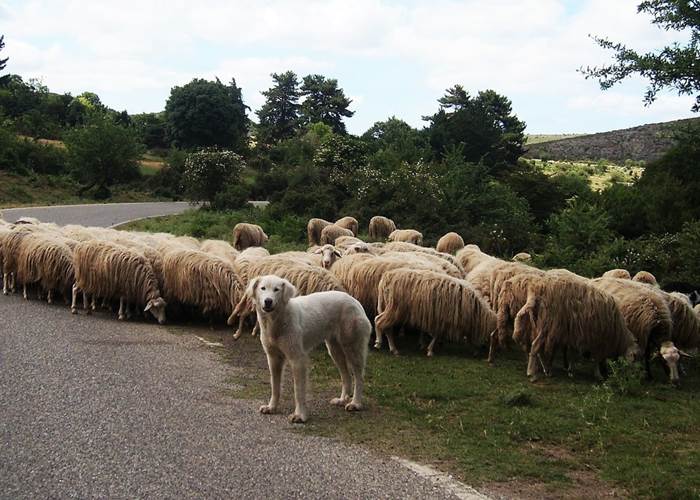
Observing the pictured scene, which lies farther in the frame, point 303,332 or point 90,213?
point 90,213

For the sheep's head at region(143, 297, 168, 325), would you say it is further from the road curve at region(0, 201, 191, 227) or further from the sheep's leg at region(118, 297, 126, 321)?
the road curve at region(0, 201, 191, 227)

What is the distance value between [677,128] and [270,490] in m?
9.36

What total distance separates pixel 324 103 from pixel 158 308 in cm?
8273

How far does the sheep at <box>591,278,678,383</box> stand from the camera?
10.8m

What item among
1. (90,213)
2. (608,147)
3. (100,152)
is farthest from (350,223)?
(608,147)

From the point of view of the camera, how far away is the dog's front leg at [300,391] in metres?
7.48

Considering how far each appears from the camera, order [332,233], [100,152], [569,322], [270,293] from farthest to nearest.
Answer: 1. [100,152]
2. [332,233]
3. [569,322]
4. [270,293]

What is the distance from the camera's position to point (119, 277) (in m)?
13.1

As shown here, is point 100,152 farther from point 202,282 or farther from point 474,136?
point 202,282

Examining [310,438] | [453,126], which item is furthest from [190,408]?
[453,126]

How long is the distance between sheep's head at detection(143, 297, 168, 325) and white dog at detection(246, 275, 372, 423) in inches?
207

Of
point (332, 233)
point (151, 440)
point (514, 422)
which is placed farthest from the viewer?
point (332, 233)

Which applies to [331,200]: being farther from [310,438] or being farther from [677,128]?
[310,438]

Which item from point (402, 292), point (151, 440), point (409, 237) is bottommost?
point (151, 440)
